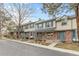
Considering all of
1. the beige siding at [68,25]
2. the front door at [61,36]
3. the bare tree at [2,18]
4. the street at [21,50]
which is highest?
the bare tree at [2,18]

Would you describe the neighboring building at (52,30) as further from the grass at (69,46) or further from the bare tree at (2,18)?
the bare tree at (2,18)

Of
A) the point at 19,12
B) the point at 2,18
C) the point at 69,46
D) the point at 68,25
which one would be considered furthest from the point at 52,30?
the point at 2,18

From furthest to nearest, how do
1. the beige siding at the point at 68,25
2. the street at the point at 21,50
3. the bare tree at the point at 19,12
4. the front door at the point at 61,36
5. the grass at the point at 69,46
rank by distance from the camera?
1. the beige siding at the point at 68,25
2. the front door at the point at 61,36
3. the grass at the point at 69,46
4. the bare tree at the point at 19,12
5. the street at the point at 21,50

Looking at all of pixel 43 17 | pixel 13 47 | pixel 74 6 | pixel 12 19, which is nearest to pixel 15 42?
pixel 13 47

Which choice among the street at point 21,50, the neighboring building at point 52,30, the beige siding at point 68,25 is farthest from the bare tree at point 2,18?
the beige siding at point 68,25

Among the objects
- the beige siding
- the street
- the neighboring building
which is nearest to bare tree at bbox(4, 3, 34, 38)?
the neighboring building

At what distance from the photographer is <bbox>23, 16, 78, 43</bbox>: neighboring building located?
30.1ft

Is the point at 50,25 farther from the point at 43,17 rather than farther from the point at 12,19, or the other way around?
the point at 12,19

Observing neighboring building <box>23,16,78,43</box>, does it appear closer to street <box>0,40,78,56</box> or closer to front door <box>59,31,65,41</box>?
front door <box>59,31,65,41</box>

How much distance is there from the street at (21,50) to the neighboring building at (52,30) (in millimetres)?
513

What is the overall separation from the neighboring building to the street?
1.68 feet

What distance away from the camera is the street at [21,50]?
841cm

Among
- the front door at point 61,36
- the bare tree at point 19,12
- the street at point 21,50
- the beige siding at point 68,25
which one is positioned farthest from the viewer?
the beige siding at point 68,25

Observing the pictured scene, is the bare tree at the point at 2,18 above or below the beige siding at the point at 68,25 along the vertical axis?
above
